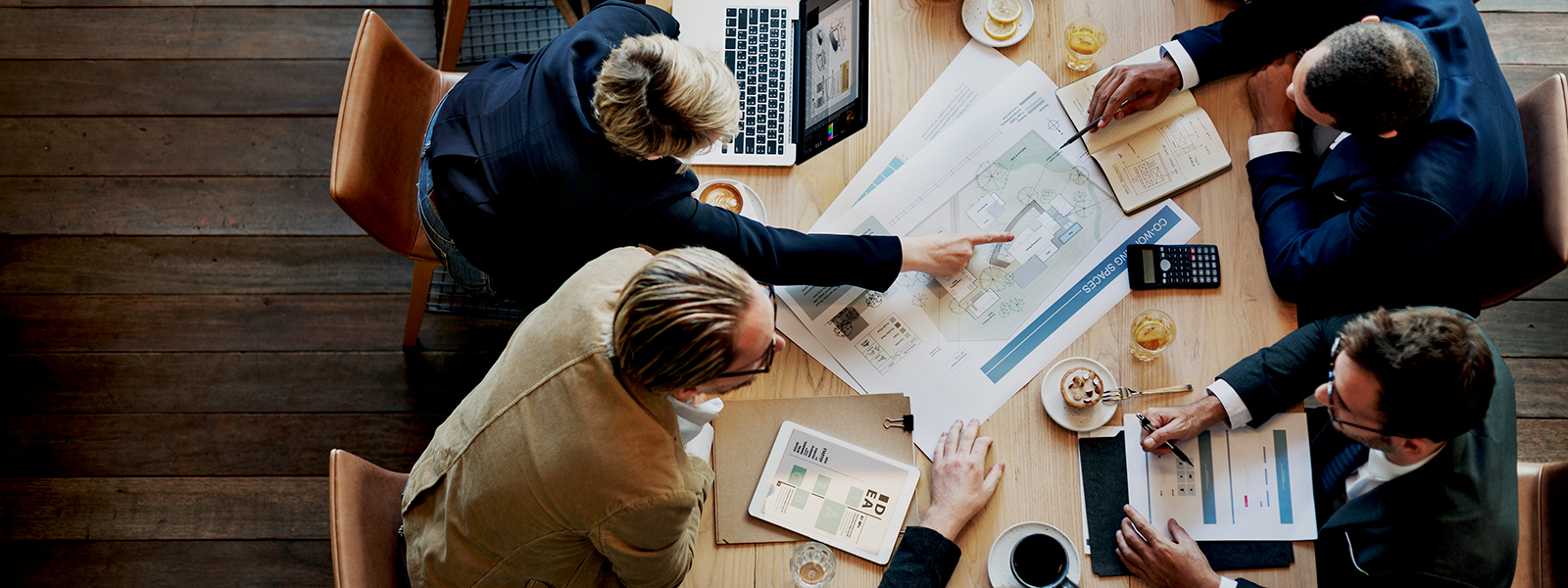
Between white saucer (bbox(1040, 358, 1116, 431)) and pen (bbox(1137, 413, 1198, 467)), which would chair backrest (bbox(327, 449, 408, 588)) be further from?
pen (bbox(1137, 413, 1198, 467))

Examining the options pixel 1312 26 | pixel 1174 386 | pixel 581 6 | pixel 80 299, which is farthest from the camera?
pixel 80 299

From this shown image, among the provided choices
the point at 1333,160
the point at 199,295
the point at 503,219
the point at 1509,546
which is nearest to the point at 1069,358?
the point at 1333,160

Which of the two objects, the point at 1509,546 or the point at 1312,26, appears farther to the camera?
the point at 1312,26

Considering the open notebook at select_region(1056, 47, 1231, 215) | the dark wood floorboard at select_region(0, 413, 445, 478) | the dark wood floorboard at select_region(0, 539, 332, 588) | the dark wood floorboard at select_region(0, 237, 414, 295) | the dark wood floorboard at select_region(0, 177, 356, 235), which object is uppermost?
the open notebook at select_region(1056, 47, 1231, 215)

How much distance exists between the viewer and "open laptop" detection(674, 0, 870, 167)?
160cm

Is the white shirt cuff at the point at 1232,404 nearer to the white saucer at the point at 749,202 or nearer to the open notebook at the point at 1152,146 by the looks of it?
the open notebook at the point at 1152,146

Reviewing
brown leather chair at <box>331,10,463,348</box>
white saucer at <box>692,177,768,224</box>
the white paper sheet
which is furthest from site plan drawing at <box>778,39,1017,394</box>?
brown leather chair at <box>331,10,463,348</box>

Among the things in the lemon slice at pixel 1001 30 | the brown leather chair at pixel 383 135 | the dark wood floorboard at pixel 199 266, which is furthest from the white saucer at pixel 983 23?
the dark wood floorboard at pixel 199 266

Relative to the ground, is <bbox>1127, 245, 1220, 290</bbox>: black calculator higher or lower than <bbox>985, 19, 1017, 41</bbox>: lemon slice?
lower

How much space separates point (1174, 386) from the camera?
1.52 m

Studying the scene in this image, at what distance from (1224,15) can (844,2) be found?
764 mm

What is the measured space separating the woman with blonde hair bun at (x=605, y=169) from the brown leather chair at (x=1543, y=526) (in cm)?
106

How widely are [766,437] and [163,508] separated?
1.82 meters

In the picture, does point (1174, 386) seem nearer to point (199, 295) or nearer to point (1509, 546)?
point (1509, 546)
